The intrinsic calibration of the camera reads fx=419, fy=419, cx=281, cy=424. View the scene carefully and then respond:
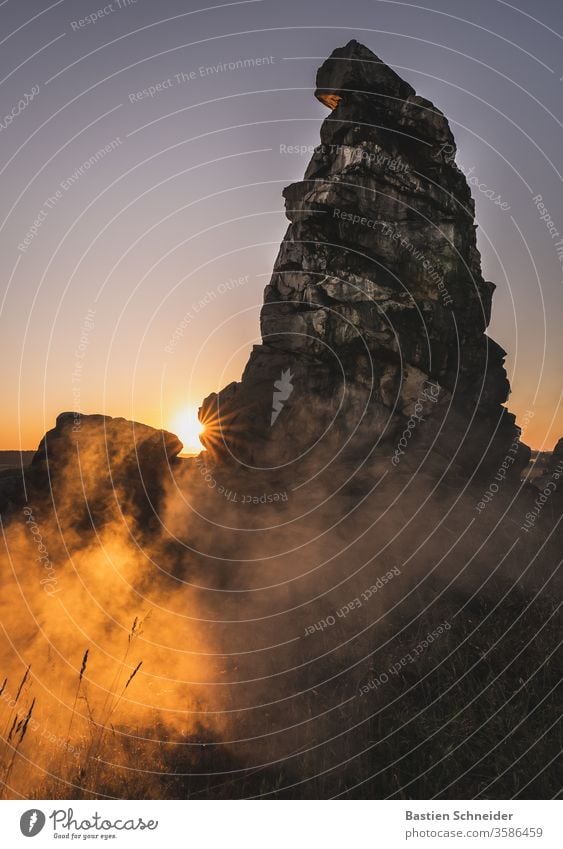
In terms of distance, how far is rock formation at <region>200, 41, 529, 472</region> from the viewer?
23703mm

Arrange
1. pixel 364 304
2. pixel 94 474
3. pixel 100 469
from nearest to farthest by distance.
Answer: pixel 94 474 < pixel 100 469 < pixel 364 304

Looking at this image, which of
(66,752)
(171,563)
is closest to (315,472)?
(171,563)

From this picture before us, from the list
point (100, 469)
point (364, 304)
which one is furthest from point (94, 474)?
point (364, 304)

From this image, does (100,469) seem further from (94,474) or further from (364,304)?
(364,304)

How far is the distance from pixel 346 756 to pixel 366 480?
14509 mm

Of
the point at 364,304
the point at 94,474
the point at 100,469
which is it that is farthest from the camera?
the point at 364,304

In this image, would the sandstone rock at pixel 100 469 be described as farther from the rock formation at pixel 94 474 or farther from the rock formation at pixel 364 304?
the rock formation at pixel 364 304

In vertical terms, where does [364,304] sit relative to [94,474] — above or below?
above

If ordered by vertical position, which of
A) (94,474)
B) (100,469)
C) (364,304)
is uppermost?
(364,304)

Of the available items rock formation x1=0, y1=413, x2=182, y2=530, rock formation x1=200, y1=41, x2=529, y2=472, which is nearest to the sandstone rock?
rock formation x1=0, y1=413, x2=182, y2=530

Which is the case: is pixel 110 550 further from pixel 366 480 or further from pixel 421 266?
pixel 421 266

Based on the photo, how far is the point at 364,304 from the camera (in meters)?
24.1

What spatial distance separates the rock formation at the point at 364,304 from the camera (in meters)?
23.7

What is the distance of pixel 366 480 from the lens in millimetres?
21844
